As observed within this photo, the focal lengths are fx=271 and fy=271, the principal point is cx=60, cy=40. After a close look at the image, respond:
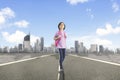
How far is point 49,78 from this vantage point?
9.33 meters

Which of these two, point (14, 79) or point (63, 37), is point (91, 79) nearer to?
point (14, 79)

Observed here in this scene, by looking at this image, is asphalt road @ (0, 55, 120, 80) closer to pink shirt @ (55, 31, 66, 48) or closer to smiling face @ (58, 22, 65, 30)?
pink shirt @ (55, 31, 66, 48)

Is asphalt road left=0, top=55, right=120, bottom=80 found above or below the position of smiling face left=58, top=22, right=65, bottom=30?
below

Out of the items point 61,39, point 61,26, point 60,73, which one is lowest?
point 60,73

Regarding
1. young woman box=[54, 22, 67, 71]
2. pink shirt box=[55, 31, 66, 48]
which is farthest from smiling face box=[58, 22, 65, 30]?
pink shirt box=[55, 31, 66, 48]

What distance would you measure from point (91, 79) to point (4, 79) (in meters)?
2.89

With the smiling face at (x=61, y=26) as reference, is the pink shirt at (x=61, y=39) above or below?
below

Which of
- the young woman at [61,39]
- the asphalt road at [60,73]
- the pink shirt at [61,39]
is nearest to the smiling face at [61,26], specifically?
the young woman at [61,39]

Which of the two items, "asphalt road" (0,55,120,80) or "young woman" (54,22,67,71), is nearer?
"asphalt road" (0,55,120,80)

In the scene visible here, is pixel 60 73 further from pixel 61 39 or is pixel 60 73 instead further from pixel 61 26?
pixel 61 26

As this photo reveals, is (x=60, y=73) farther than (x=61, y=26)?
No

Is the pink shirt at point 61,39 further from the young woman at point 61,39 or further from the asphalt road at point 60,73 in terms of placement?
the asphalt road at point 60,73

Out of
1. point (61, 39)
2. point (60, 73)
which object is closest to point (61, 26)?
point (61, 39)

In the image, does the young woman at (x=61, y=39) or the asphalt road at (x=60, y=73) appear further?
the young woman at (x=61, y=39)
